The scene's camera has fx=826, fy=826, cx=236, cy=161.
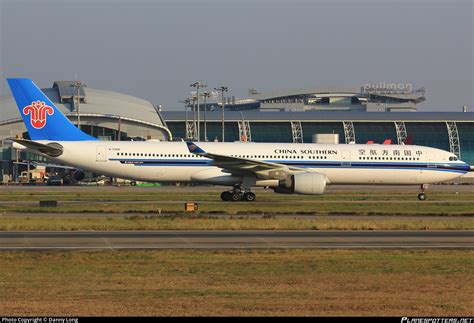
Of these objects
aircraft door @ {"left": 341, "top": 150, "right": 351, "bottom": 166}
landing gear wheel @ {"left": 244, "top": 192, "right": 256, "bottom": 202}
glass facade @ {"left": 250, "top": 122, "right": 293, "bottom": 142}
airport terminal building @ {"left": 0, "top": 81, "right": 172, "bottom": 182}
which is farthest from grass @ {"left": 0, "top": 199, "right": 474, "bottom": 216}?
glass facade @ {"left": 250, "top": 122, "right": 293, "bottom": 142}

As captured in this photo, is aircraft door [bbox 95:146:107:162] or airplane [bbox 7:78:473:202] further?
aircraft door [bbox 95:146:107:162]

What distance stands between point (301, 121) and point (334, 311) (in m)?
102

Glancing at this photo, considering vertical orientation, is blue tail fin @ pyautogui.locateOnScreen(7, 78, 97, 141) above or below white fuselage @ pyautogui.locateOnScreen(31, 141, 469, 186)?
above

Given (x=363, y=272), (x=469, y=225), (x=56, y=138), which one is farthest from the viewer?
(x=56, y=138)

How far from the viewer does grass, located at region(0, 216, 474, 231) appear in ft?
95.3

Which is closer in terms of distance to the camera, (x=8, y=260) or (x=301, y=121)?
(x=8, y=260)

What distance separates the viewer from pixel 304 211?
38.4 m

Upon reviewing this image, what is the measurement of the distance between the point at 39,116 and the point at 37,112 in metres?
0.32

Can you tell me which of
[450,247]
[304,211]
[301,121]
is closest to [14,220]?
[304,211]

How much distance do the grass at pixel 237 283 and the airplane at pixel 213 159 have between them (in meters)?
22.9

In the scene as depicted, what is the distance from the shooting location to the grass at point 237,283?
1422 centimetres

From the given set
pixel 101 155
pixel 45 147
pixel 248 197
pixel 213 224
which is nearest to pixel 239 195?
pixel 248 197

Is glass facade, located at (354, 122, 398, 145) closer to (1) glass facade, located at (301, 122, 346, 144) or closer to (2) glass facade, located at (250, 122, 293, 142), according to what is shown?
(1) glass facade, located at (301, 122, 346, 144)

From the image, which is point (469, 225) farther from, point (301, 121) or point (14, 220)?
point (301, 121)
